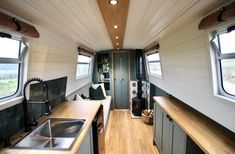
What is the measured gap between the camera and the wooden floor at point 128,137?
9.77 feet

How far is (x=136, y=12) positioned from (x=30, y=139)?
157 cm

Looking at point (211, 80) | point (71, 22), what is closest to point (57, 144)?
point (71, 22)

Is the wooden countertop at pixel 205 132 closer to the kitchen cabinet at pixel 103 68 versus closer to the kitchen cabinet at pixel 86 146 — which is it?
the kitchen cabinet at pixel 86 146

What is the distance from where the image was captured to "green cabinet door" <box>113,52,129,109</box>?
5.41m

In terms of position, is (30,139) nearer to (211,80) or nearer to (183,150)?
(183,150)

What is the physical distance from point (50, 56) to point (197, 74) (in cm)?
184

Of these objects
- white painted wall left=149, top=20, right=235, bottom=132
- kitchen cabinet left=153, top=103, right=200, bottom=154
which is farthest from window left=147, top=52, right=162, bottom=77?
kitchen cabinet left=153, top=103, right=200, bottom=154

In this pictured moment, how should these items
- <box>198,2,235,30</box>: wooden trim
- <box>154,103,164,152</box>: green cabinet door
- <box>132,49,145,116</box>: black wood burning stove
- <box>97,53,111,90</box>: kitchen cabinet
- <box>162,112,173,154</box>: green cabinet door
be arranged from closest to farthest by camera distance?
<box>198,2,235,30</box>: wooden trim, <box>162,112,173,154</box>: green cabinet door, <box>154,103,164,152</box>: green cabinet door, <box>132,49,145,116</box>: black wood burning stove, <box>97,53,111,90</box>: kitchen cabinet

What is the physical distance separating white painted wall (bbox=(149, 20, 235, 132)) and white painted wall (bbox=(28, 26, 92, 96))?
5.39ft

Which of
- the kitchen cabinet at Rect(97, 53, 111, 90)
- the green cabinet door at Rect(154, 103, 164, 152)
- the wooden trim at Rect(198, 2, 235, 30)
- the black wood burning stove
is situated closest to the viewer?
the wooden trim at Rect(198, 2, 235, 30)

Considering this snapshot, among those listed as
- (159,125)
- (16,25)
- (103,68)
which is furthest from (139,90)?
(16,25)

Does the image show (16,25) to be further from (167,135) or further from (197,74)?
(167,135)

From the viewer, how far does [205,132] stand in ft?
4.91

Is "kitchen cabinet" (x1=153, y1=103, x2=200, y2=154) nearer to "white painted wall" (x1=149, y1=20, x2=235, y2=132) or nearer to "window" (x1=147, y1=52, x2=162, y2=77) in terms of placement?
"white painted wall" (x1=149, y1=20, x2=235, y2=132)
